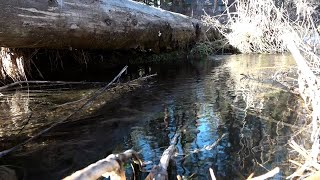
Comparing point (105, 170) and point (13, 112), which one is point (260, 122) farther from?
point (13, 112)

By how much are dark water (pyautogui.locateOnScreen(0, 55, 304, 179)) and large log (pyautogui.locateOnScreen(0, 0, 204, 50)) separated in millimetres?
833

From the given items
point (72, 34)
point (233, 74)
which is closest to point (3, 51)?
point (72, 34)

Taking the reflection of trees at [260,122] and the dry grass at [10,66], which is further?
the dry grass at [10,66]

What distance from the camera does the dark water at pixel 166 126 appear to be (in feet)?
9.42

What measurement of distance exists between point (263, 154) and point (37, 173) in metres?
1.77

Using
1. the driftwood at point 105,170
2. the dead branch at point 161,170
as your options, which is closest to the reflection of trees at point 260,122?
the dead branch at point 161,170

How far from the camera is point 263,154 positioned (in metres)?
3.00

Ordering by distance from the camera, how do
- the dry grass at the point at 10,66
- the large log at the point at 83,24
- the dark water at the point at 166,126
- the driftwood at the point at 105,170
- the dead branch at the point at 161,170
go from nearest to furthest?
the driftwood at the point at 105,170
the dead branch at the point at 161,170
the dark water at the point at 166,126
the large log at the point at 83,24
the dry grass at the point at 10,66

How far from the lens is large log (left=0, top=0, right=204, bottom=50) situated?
4.57 metres

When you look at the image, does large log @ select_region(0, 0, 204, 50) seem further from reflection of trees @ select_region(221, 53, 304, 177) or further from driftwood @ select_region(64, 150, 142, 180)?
driftwood @ select_region(64, 150, 142, 180)

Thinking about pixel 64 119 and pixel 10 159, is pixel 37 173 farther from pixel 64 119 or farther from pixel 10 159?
pixel 64 119

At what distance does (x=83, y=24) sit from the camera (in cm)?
563

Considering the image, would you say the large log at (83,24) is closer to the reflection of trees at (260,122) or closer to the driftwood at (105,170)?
the reflection of trees at (260,122)

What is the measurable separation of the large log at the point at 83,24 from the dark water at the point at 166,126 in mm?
833
